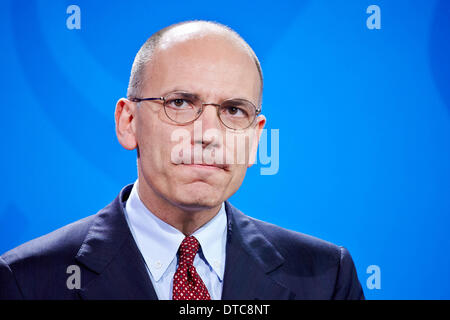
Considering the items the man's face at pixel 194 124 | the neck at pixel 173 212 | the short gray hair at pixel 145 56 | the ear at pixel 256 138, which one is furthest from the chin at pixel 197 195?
the short gray hair at pixel 145 56

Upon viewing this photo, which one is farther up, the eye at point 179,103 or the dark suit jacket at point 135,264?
the eye at point 179,103

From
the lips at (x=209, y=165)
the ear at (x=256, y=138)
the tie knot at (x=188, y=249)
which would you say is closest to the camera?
the lips at (x=209, y=165)

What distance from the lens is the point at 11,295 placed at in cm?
207

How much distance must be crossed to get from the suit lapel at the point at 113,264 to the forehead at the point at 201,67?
62cm

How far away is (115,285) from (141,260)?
0.47ft

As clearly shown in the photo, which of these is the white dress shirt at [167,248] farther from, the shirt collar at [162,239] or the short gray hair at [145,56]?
the short gray hair at [145,56]

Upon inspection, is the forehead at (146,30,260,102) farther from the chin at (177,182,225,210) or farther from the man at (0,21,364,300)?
the chin at (177,182,225,210)

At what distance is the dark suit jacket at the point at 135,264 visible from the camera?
2.09 meters

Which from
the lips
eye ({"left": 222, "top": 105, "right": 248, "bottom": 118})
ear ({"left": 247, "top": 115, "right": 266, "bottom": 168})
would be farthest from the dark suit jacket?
eye ({"left": 222, "top": 105, "right": 248, "bottom": 118})

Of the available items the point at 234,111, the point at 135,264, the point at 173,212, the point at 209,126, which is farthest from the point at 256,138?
the point at 135,264

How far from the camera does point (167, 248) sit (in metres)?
2.21

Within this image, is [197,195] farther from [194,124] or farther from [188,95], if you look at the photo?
[188,95]

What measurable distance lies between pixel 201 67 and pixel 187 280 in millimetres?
855
